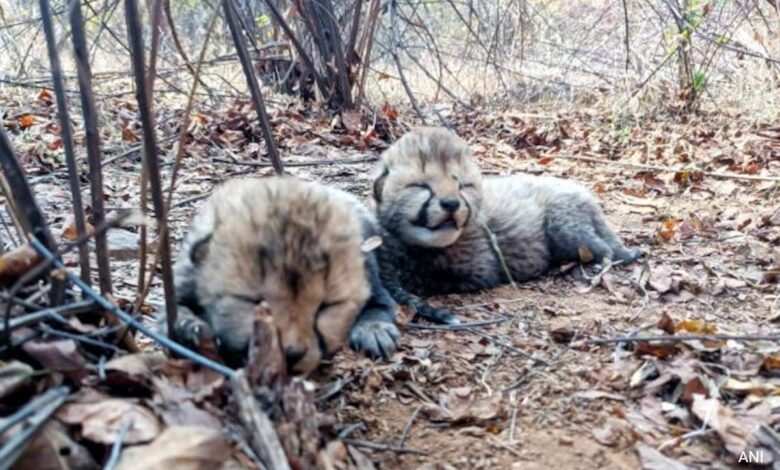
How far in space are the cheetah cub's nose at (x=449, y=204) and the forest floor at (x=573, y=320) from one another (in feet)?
1.84

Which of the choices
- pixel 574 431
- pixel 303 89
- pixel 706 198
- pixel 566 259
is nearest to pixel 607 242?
pixel 566 259

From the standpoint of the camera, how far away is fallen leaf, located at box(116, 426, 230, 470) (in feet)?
6.57

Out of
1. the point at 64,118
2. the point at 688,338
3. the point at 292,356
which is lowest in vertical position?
the point at 688,338

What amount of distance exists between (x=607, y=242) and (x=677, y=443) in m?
2.88

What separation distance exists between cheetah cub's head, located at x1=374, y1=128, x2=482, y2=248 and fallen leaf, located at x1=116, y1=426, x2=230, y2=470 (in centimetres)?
277

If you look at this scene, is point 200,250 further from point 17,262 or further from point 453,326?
point 453,326

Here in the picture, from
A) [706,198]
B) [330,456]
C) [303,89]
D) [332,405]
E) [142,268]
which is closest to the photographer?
[330,456]

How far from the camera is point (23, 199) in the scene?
8.64 ft

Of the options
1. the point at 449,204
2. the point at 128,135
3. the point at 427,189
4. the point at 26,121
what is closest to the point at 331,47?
the point at 128,135

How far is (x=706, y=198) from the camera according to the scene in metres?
7.50

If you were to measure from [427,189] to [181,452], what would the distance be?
292 cm

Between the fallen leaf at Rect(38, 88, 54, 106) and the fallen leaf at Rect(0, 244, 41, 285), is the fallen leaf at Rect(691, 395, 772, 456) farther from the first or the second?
the fallen leaf at Rect(38, 88, 54, 106)

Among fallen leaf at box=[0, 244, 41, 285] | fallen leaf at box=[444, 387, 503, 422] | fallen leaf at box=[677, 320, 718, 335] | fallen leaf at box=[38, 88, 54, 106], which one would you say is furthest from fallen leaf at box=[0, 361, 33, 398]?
fallen leaf at box=[38, 88, 54, 106]

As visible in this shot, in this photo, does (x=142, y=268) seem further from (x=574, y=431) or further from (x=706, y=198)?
(x=706, y=198)
